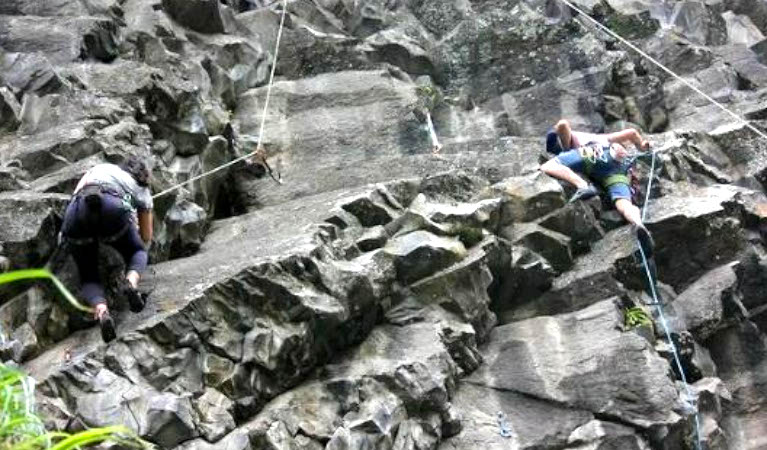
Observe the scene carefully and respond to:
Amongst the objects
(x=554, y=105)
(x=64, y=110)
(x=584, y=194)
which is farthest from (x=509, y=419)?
(x=554, y=105)

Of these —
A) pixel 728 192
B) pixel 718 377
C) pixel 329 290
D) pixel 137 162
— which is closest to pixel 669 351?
pixel 718 377

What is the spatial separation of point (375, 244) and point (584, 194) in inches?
119

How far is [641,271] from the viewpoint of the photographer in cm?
1123

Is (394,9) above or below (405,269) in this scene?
below

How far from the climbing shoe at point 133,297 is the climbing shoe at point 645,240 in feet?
19.9

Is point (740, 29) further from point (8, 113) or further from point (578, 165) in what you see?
point (8, 113)

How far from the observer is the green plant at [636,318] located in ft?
33.7

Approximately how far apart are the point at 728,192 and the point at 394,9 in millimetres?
10160

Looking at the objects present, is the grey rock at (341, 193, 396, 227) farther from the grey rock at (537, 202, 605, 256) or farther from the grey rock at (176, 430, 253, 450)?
the grey rock at (176, 430, 253, 450)

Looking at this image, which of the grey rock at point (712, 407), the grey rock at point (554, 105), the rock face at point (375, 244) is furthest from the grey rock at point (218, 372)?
the grey rock at point (554, 105)

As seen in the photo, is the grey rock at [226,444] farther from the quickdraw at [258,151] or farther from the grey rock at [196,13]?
the grey rock at [196,13]

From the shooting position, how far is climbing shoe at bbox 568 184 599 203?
11633 millimetres

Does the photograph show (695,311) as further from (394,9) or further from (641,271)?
(394,9)

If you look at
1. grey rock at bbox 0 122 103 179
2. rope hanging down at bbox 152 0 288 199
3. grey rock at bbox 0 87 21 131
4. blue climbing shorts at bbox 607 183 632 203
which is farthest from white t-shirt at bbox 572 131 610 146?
grey rock at bbox 0 87 21 131
